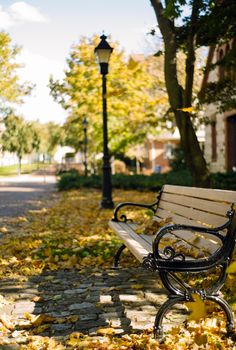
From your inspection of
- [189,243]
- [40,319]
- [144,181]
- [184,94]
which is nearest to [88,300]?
[40,319]

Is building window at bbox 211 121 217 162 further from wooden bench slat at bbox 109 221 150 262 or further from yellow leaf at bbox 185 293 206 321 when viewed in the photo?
yellow leaf at bbox 185 293 206 321

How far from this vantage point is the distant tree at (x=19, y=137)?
46.9 m

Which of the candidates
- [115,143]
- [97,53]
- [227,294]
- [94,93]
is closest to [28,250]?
[227,294]

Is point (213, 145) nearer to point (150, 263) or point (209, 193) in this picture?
point (209, 193)

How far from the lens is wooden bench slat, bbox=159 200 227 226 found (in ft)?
13.7

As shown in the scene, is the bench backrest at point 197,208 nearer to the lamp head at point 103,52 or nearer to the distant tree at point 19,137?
the lamp head at point 103,52

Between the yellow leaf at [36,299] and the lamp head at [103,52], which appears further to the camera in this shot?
the lamp head at [103,52]

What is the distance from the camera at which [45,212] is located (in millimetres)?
12938

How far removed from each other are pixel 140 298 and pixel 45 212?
8762 millimetres

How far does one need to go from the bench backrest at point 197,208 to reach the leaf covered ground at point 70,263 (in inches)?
20.7

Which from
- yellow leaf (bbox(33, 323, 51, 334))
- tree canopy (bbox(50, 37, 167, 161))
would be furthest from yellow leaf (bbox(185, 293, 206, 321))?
tree canopy (bbox(50, 37, 167, 161))

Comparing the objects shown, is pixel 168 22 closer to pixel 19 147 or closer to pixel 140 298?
pixel 140 298

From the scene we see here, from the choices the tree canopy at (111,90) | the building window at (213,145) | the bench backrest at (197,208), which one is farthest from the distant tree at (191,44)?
the building window at (213,145)

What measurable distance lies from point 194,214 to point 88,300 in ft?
4.63
